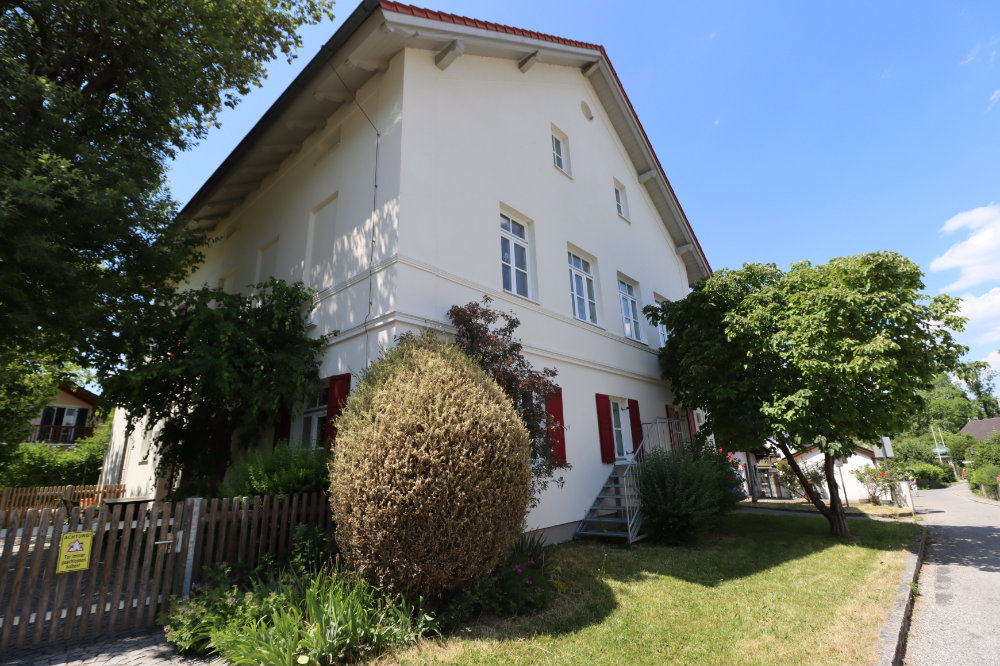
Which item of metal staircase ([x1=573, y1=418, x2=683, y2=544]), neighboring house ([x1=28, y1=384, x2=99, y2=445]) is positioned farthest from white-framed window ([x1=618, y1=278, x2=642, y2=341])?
neighboring house ([x1=28, y1=384, x2=99, y2=445])

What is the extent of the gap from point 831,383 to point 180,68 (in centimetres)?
1339

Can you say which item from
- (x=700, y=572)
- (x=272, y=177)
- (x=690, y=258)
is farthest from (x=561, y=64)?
(x=700, y=572)

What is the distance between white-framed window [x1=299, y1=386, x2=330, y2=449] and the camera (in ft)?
27.0

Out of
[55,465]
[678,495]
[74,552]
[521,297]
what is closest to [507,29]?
[521,297]

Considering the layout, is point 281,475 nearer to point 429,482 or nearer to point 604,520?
point 429,482

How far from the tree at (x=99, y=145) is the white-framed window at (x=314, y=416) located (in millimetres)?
3513

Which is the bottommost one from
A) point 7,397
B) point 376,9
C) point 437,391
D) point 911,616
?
point 911,616

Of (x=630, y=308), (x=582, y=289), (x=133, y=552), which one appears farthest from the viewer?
(x=630, y=308)

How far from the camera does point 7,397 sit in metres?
15.6

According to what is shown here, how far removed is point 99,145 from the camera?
326 inches

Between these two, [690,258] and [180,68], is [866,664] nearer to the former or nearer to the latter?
[180,68]

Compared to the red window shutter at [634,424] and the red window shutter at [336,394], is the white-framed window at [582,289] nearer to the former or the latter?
the red window shutter at [634,424]

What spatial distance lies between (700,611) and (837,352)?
217 inches

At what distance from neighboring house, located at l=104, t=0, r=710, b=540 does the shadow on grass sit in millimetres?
1392
